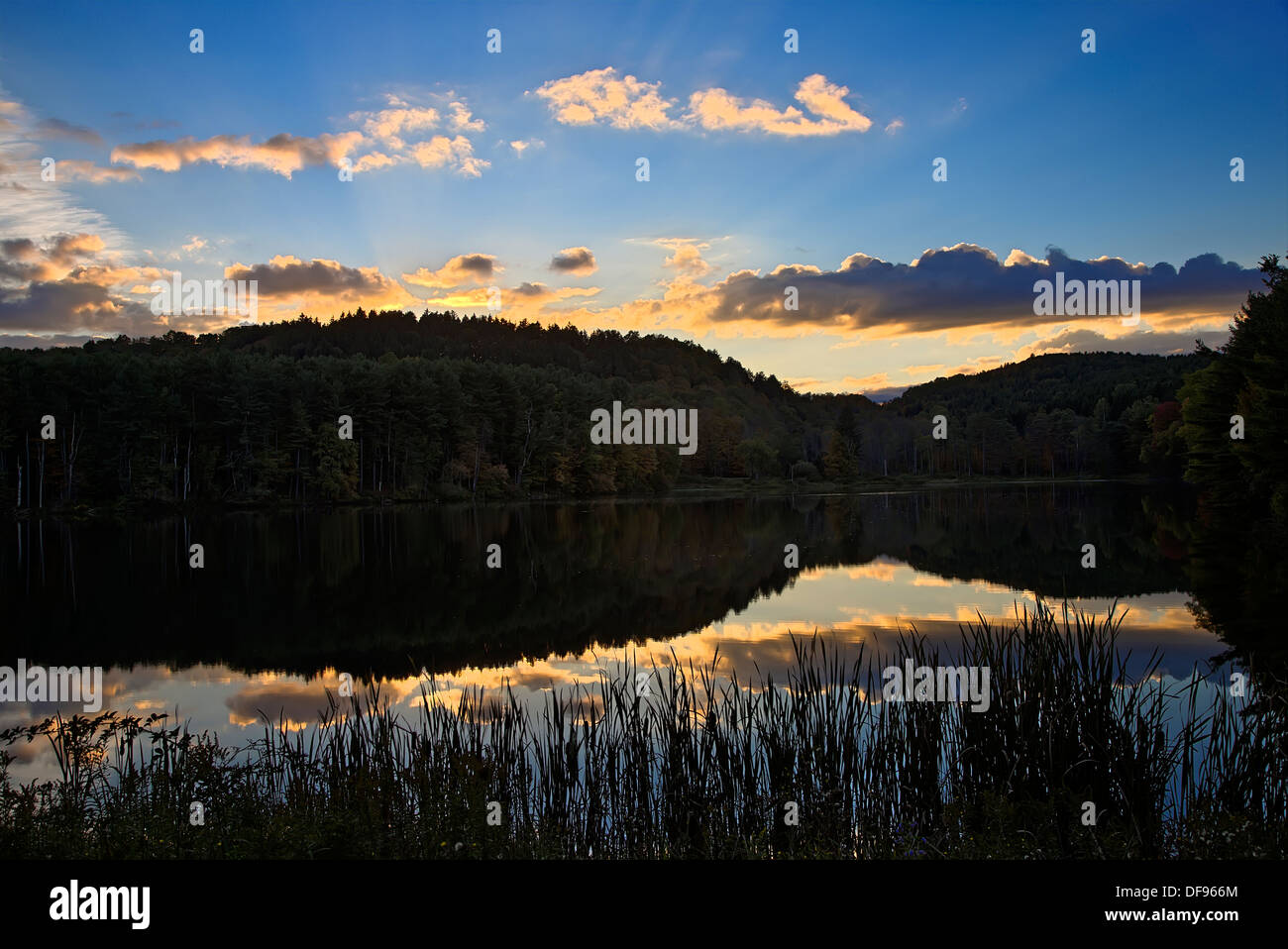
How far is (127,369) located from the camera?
6662 centimetres

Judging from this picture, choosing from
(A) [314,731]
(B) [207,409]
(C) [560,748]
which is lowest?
(A) [314,731]

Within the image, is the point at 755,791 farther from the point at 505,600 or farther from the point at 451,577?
the point at 451,577

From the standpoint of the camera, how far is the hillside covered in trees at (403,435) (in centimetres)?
6425

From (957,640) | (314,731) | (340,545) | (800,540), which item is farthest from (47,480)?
(957,640)

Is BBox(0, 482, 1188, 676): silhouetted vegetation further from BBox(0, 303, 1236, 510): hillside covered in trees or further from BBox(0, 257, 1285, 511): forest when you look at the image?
BBox(0, 303, 1236, 510): hillside covered in trees

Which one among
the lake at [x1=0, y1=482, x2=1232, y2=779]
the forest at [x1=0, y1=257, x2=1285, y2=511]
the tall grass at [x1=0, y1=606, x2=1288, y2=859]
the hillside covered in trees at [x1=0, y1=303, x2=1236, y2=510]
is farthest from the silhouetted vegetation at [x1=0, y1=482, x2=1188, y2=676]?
the hillside covered in trees at [x1=0, y1=303, x2=1236, y2=510]

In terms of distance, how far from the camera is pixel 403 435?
271 feet

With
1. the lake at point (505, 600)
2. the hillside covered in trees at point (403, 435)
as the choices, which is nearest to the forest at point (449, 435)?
the hillside covered in trees at point (403, 435)

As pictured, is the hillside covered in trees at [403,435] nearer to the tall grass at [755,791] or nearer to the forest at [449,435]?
the forest at [449,435]

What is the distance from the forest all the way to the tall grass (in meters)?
31.3

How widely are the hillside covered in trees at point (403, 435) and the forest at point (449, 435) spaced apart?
21 cm
